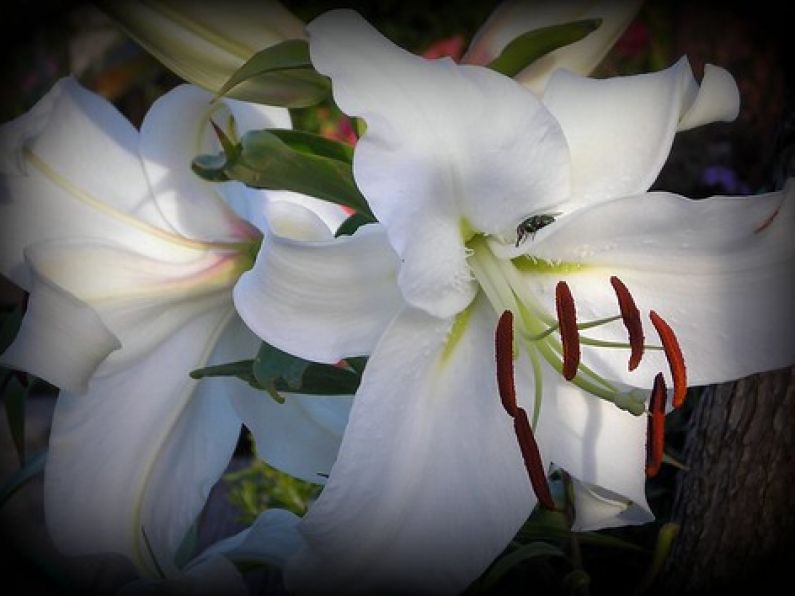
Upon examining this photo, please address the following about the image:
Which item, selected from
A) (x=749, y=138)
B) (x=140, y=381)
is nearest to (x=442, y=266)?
(x=140, y=381)

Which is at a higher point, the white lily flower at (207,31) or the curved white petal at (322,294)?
the white lily flower at (207,31)

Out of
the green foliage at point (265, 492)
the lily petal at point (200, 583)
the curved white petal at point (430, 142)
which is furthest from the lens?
the green foliage at point (265, 492)

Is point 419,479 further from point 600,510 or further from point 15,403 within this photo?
point 15,403

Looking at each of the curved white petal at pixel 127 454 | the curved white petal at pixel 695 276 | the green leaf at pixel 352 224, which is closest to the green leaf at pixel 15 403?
the curved white petal at pixel 127 454

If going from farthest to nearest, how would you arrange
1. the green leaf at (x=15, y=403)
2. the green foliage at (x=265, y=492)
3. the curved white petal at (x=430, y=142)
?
the green foliage at (x=265, y=492) → the green leaf at (x=15, y=403) → the curved white petal at (x=430, y=142)

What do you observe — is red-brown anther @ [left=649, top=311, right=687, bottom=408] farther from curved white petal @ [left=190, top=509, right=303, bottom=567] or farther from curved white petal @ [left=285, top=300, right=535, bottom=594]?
curved white petal @ [left=190, top=509, right=303, bottom=567]

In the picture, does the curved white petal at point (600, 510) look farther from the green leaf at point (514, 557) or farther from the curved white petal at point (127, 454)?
the curved white petal at point (127, 454)

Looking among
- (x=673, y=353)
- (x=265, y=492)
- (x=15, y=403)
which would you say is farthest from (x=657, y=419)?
(x=265, y=492)
